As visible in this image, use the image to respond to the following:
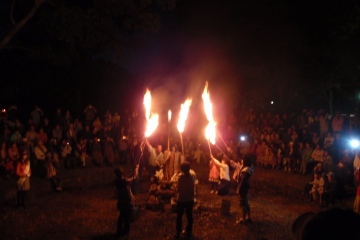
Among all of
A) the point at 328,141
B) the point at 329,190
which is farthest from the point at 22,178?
the point at 328,141

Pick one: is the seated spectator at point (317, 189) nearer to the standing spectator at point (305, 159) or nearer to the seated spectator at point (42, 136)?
the standing spectator at point (305, 159)

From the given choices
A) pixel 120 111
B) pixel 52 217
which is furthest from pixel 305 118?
pixel 52 217

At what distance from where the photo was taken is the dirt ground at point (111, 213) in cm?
1079

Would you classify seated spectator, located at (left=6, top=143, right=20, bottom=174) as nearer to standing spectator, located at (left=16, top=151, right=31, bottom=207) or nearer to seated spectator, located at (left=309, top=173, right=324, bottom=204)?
standing spectator, located at (left=16, top=151, right=31, bottom=207)

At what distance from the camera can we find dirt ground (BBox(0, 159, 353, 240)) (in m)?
10.8

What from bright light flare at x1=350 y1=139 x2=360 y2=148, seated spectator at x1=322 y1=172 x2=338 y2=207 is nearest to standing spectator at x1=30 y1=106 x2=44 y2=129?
seated spectator at x1=322 y1=172 x2=338 y2=207

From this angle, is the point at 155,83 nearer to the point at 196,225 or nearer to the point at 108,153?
the point at 108,153

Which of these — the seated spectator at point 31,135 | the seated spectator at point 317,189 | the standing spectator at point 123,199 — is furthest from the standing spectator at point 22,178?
the seated spectator at point 317,189

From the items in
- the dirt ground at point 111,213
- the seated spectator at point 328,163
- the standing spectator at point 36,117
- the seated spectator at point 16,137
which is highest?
the standing spectator at point 36,117

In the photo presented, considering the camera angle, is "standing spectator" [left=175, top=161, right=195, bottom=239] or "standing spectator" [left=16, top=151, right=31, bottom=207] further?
"standing spectator" [left=16, top=151, right=31, bottom=207]

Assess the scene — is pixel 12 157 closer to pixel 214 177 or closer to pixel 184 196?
pixel 214 177

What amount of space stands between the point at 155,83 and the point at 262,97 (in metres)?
7.91

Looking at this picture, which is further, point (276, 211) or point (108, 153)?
point (108, 153)

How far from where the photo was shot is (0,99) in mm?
22953
